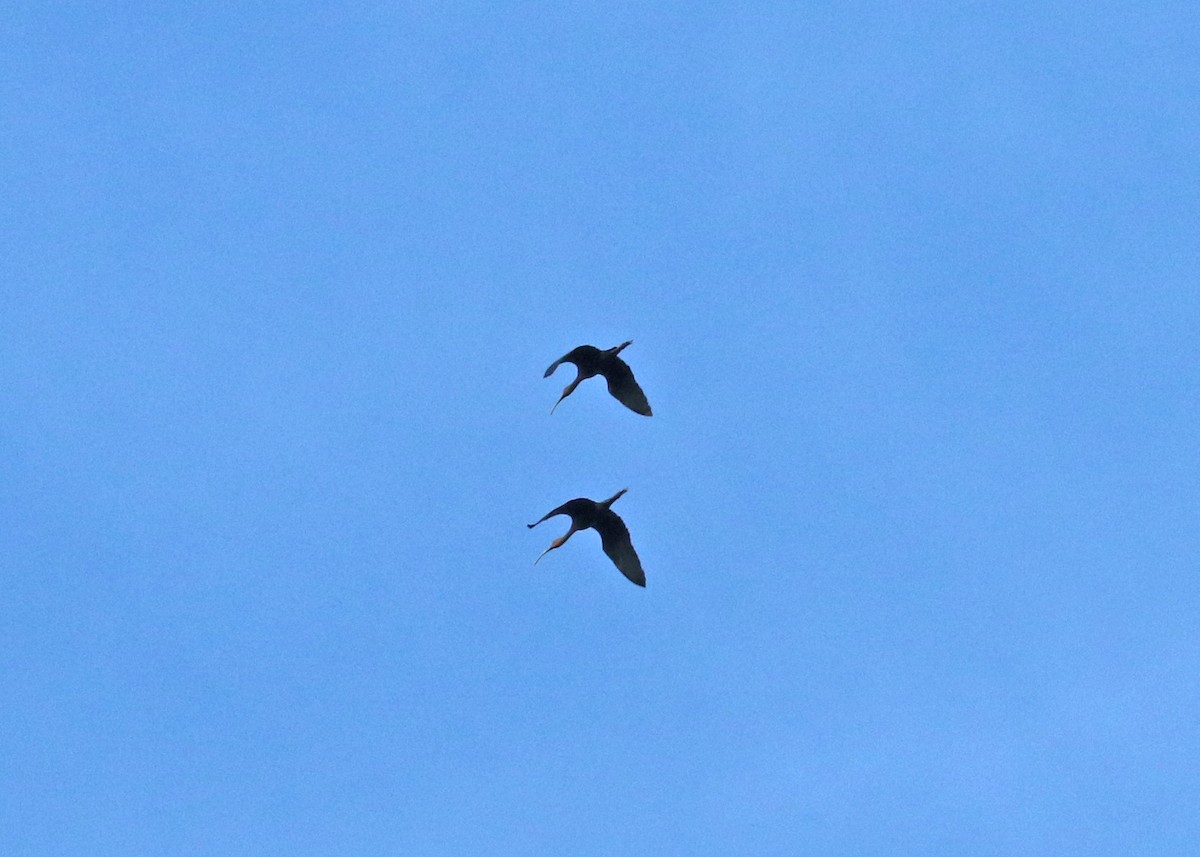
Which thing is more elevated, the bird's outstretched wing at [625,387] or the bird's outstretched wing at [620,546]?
the bird's outstretched wing at [625,387]

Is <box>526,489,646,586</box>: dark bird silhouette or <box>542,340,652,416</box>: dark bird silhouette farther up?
<box>542,340,652,416</box>: dark bird silhouette

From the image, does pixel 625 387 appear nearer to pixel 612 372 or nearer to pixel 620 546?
pixel 612 372

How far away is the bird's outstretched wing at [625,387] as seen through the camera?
66.9 meters

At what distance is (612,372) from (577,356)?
1142 mm

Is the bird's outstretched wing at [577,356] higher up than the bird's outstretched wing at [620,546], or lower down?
higher up

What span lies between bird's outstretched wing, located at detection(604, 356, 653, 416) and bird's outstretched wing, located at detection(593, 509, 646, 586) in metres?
2.58

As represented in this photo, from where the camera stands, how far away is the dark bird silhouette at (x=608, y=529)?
66500mm

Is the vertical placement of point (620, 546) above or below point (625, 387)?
below

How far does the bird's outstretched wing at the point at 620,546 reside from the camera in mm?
66750

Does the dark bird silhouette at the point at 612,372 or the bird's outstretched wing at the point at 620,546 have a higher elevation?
the dark bird silhouette at the point at 612,372

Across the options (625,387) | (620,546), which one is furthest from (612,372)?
(620,546)

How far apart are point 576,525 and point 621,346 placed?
14.6 ft

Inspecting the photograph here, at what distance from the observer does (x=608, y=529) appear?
66938 millimetres

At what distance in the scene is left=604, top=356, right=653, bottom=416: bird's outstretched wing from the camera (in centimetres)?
6694
